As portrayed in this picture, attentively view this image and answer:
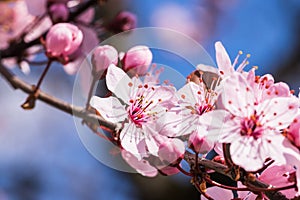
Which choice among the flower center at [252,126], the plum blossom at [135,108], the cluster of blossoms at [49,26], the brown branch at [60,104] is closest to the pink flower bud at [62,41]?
the cluster of blossoms at [49,26]

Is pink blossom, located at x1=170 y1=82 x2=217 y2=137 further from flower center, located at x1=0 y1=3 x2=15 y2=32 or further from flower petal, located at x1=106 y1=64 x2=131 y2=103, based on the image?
flower center, located at x1=0 y1=3 x2=15 y2=32

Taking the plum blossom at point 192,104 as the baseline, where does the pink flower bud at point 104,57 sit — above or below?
below

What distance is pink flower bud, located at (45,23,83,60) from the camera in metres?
1.49

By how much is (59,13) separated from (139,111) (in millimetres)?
596

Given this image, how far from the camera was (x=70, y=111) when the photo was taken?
1.37 metres

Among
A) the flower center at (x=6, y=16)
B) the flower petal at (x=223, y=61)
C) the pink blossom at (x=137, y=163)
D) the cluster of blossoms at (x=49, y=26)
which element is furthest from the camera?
the flower center at (x=6, y=16)

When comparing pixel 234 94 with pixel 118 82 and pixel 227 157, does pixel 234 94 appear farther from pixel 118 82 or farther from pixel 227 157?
pixel 118 82

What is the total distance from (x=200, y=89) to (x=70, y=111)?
0.33 metres

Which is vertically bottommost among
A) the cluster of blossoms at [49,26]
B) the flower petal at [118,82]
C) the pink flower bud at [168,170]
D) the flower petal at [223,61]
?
the cluster of blossoms at [49,26]

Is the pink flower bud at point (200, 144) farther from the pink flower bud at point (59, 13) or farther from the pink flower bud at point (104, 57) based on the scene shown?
the pink flower bud at point (59, 13)

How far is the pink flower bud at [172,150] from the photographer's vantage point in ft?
3.77

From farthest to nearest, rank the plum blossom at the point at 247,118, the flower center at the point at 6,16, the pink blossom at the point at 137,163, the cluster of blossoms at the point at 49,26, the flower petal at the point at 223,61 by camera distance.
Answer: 1. the flower center at the point at 6,16
2. the cluster of blossoms at the point at 49,26
3. the pink blossom at the point at 137,163
4. the flower petal at the point at 223,61
5. the plum blossom at the point at 247,118

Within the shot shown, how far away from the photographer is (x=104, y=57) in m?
1.39

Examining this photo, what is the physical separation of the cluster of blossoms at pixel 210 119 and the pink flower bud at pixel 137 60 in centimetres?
5
